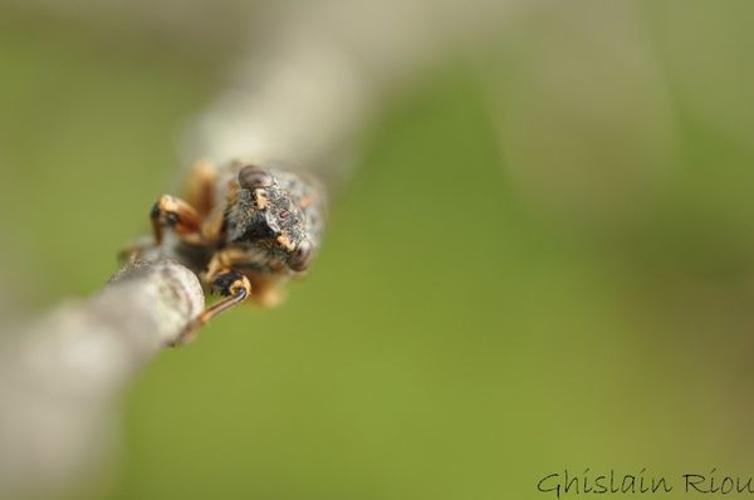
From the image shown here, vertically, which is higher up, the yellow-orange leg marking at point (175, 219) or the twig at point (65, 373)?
the yellow-orange leg marking at point (175, 219)

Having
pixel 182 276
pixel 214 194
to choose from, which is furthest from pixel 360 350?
pixel 182 276

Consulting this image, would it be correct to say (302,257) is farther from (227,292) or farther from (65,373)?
(65,373)

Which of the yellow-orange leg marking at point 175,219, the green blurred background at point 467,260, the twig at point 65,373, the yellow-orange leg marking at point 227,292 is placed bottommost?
the twig at point 65,373

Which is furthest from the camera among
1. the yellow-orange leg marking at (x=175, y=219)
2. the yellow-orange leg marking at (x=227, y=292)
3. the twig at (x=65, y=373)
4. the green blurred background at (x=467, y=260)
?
the green blurred background at (x=467, y=260)

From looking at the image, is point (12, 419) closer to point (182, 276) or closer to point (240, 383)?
point (182, 276)

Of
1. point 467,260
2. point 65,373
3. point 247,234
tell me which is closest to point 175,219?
point 247,234

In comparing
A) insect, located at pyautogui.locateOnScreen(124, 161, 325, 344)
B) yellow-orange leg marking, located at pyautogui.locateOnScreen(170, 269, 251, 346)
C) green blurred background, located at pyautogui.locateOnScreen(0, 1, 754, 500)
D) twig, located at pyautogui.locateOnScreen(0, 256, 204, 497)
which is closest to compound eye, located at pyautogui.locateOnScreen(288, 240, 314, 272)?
insect, located at pyautogui.locateOnScreen(124, 161, 325, 344)

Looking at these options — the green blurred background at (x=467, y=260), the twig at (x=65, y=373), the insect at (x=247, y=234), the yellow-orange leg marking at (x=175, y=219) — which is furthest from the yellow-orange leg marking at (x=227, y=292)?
the green blurred background at (x=467, y=260)

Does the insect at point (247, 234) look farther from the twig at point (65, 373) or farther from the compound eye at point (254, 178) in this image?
the twig at point (65, 373)

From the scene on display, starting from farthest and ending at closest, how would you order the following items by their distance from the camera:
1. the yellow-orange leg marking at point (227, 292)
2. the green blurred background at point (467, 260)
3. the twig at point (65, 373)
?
the green blurred background at point (467, 260) → the yellow-orange leg marking at point (227, 292) → the twig at point (65, 373)
